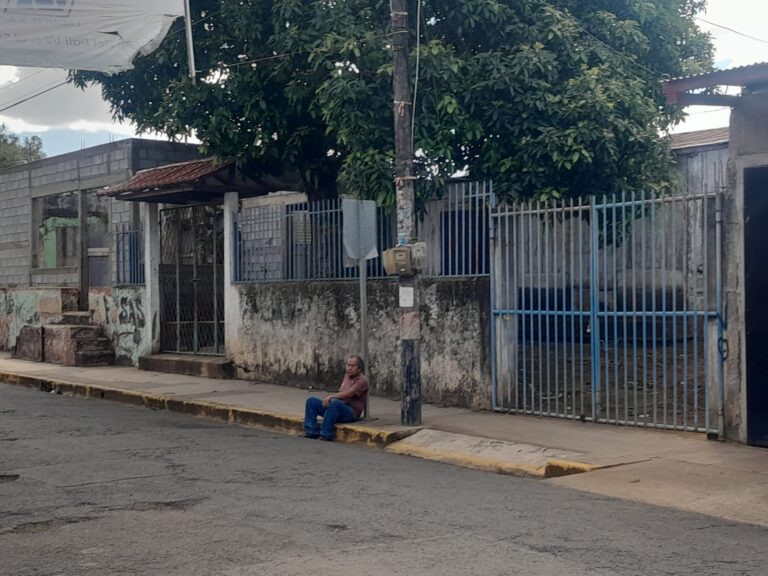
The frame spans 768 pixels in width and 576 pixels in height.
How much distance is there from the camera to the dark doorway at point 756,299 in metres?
9.34

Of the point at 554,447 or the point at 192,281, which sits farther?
the point at 192,281

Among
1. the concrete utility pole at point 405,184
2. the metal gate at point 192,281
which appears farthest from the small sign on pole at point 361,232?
the metal gate at point 192,281

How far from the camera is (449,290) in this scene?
41.3 feet

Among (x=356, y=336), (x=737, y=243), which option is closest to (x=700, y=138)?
(x=356, y=336)

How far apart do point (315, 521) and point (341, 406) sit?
442cm

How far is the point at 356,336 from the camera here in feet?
46.2

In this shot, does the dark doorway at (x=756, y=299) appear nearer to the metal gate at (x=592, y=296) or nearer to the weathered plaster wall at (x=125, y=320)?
the metal gate at (x=592, y=296)

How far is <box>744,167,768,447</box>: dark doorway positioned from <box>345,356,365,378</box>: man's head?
421cm

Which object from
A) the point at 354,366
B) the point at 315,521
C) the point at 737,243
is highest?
the point at 737,243

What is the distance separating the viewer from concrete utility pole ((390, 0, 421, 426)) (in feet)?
35.1

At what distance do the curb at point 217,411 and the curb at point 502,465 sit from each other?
54 centimetres

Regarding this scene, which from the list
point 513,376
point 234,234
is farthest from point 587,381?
point 234,234

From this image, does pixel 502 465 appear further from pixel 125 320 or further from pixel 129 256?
pixel 129 256

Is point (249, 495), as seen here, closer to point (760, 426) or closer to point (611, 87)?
point (760, 426)
